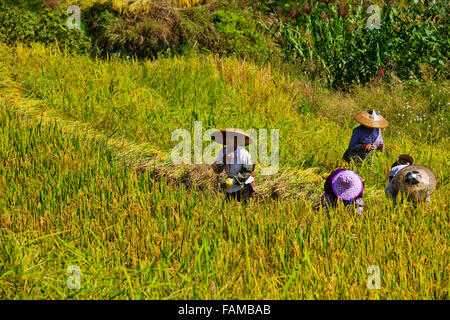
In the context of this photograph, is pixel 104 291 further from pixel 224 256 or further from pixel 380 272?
pixel 380 272

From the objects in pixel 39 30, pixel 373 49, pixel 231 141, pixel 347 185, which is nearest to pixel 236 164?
pixel 231 141

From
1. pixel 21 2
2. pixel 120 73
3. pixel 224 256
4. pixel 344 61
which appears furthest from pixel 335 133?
pixel 21 2

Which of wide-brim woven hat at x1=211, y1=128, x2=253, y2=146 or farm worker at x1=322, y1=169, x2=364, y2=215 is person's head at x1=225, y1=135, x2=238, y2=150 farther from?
farm worker at x1=322, y1=169, x2=364, y2=215

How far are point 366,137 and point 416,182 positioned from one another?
1538 mm

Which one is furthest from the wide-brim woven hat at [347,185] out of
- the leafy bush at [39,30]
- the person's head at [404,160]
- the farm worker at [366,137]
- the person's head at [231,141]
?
the leafy bush at [39,30]

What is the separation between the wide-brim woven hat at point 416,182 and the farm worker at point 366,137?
1.33m

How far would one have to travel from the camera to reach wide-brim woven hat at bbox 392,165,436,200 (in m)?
3.88

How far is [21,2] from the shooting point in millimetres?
10305

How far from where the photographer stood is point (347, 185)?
4.00m

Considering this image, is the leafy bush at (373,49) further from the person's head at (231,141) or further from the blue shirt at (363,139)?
the person's head at (231,141)

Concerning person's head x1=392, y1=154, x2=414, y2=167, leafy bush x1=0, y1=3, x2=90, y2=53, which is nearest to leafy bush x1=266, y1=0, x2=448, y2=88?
leafy bush x1=0, y1=3, x2=90, y2=53

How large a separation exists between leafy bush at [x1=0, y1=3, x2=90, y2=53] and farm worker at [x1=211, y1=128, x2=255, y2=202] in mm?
5270

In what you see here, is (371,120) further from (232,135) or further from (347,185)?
(232,135)

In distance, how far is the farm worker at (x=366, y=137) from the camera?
5293 millimetres
